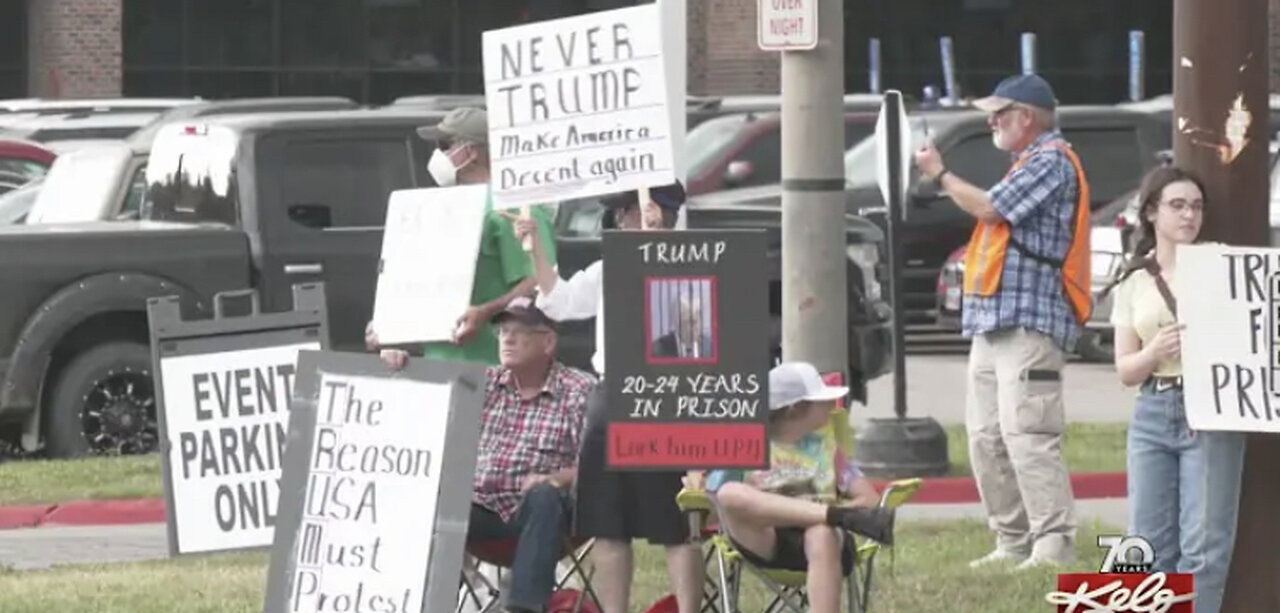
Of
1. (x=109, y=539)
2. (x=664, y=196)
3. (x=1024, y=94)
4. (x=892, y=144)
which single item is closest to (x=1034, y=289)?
(x=1024, y=94)

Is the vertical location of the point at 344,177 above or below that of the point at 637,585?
above

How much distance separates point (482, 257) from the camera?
32.0ft

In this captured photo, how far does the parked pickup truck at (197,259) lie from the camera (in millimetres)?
14617

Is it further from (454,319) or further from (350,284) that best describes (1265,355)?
(350,284)

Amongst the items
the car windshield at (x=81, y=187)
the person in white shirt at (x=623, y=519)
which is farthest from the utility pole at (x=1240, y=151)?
the car windshield at (x=81, y=187)

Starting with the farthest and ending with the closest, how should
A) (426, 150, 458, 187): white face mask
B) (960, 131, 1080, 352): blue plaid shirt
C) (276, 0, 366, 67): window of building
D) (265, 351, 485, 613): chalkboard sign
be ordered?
(276, 0, 366, 67): window of building
(960, 131, 1080, 352): blue plaid shirt
(426, 150, 458, 187): white face mask
(265, 351, 485, 613): chalkboard sign

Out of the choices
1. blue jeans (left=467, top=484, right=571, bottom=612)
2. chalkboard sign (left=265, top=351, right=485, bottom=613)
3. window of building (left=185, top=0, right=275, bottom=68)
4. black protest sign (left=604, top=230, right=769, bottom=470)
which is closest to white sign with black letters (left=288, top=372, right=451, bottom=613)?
chalkboard sign (left=265, top=351, right=485, bottom=613)

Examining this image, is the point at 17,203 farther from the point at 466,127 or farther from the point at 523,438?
the point at 523,438

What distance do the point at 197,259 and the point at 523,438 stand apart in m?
6.02

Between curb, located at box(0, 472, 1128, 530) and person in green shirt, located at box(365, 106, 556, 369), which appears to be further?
curb, located at box(0, 472, 1128, 530)

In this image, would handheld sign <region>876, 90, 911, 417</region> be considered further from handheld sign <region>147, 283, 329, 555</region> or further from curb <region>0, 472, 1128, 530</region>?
handheld sign <region>147, 283, 329, 555</region>

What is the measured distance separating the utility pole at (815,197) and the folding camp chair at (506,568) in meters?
2.95

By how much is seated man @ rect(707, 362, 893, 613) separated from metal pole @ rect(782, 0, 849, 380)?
3.26 metres

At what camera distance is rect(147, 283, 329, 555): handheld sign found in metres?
8.84
